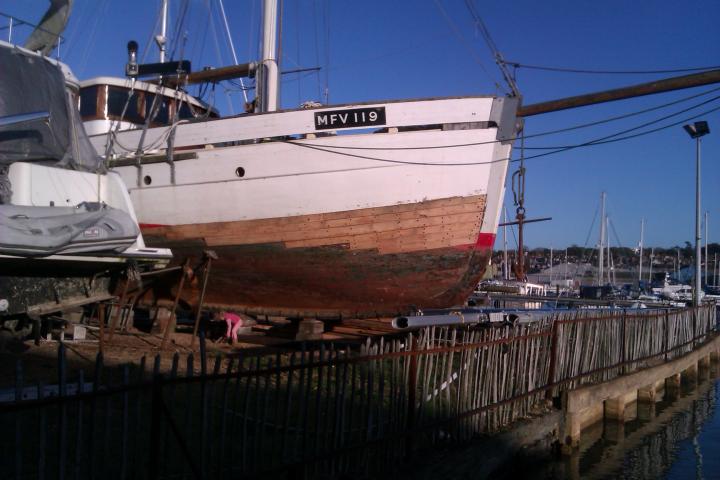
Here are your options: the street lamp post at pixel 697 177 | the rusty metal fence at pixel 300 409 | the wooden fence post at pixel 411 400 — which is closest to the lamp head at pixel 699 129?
the street lamp post at pixel 697 177

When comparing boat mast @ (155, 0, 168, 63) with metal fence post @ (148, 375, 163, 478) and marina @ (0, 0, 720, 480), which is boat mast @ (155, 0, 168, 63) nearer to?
marina @ (0, 0, 720, 480)

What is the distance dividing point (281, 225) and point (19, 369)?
867 centimetres

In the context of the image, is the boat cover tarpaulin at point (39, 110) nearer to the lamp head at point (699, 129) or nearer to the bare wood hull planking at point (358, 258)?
the bare wood hull planking at point (358, 258)

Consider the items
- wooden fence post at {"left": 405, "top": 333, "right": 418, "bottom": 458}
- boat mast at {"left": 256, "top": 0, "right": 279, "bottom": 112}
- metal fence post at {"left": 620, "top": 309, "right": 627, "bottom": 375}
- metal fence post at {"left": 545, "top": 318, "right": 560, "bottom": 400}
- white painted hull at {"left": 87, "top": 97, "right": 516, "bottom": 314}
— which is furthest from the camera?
boat mast at {"left": 256, "top": 0, "right": 279, "bottom": 112}

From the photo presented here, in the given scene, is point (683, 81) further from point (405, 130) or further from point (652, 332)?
point (652, 332)

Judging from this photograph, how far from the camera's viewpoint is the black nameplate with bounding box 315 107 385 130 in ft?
37.4

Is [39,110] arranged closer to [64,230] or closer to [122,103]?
[64,230]

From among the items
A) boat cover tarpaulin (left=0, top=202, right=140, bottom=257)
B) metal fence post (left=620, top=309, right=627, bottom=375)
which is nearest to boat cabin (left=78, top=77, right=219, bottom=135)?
boat cover tarpaulin (left=0, top=202, right=140, bottom=257)

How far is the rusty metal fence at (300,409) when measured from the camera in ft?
12.6

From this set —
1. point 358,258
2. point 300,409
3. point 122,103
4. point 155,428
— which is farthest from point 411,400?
point 122,103

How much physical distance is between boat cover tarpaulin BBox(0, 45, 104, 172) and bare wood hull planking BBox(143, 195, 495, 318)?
3.74m

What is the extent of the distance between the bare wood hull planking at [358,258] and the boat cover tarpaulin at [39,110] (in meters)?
3.74

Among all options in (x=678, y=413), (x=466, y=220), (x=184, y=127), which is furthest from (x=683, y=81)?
(x=184, y=127)

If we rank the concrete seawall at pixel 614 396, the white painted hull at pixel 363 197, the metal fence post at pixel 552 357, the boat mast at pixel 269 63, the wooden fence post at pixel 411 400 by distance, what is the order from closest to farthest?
the wooden fence post at pixel 411 400 → the metal fence post at pixel 552 357 → the concrete seawall at pixel 614 396 → the white painted hull at pixel 363 197 → the boat mast at pixel 269 63
